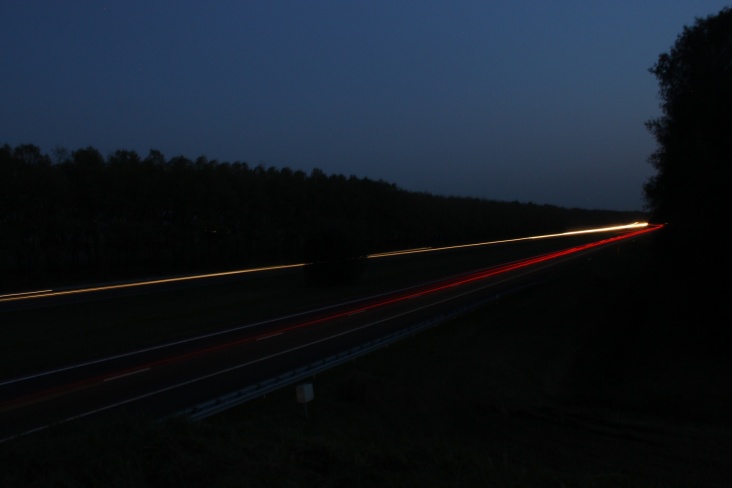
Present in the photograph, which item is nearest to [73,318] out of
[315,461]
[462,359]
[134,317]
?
[134,317]

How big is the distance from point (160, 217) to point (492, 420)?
182 ft

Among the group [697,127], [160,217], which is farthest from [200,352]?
[160,217]

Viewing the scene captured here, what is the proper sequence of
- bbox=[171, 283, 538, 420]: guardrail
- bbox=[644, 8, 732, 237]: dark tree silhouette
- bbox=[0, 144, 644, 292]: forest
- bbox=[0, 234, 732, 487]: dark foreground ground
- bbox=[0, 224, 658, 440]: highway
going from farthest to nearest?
1. bbox=[0, 144, 644, 292]: forest
2. bbox=[644, 8, 732, 237]: dark tree silhouette
3. bbox=[0, 224, 658, 440]: highway
4. bbox=[171, 283, 538, 420]: guardrail
5. bbox=[0, 234, 732, 487]: dark foreground ground

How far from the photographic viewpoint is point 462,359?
20547mm

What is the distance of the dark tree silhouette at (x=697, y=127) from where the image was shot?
73.4 feet

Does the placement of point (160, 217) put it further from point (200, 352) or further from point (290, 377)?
point (290, 377)

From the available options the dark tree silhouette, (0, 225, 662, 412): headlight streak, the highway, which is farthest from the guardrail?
the dark tree silhouette

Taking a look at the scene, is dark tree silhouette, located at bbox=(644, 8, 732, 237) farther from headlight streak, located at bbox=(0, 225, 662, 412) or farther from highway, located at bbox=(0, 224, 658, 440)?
headlight streak, located at bbox=(0, 225, 662, 412)

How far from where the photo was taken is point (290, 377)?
15578mm

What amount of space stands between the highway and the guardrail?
89cm

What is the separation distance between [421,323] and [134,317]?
1442cm

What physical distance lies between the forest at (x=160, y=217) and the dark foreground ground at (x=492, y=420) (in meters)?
24.0

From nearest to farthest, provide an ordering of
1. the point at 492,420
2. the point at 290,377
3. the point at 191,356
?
1. the point at 492,420
2. the point at 290,377
3. the point at 191,356

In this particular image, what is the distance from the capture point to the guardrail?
12.3 meters
